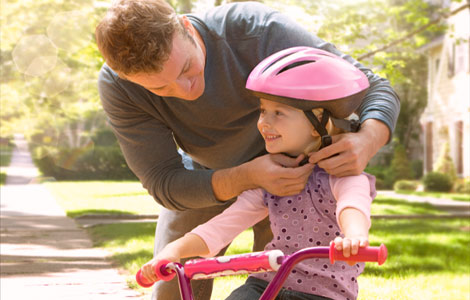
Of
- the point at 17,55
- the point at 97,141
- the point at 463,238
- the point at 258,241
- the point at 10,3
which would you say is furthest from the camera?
the point at 97,141

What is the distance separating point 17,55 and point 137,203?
17.2 metres

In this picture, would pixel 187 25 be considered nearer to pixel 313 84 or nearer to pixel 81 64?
pixel 313 84

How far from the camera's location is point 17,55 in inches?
1282

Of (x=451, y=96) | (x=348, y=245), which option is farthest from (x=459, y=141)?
(x=348, y=245)

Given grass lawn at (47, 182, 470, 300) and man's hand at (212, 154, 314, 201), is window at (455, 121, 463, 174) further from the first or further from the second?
man's hand at (212, 154, 314, 201)

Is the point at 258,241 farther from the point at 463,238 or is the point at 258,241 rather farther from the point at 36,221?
the point at 36,221

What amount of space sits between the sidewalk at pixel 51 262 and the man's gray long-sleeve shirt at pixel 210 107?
Result: 250cm

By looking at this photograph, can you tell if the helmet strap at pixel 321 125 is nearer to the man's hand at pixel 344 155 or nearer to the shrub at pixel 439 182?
the man's hand at pixel 344 155

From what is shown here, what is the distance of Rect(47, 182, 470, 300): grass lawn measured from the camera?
6.20 metres

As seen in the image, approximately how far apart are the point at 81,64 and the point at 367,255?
30.8 metres

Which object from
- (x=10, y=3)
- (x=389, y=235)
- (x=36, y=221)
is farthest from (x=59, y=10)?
(x=389, y=235)

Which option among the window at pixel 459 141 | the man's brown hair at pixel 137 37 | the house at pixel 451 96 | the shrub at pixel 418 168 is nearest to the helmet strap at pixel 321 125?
the man's brown hair at pixel 137 37

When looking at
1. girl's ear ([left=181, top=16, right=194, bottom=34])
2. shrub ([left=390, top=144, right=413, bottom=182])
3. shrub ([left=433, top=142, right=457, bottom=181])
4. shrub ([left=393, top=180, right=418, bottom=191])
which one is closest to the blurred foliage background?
shrub ([left=390, top=144, right=413, bottom=182])

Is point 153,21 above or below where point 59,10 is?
above
